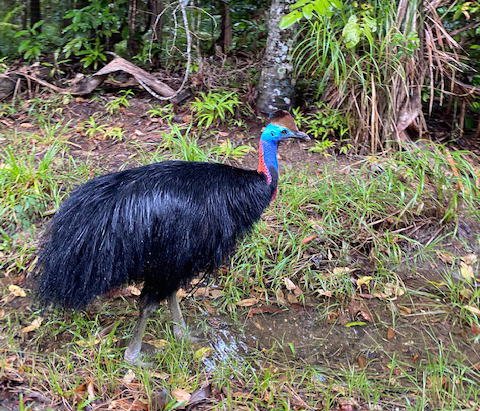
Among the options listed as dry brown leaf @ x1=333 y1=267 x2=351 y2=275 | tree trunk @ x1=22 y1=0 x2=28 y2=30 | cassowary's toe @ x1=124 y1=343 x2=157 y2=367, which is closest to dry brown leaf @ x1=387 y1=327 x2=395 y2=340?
dry brown leaf @ x1=333 y1=267 x2=351 y2=275

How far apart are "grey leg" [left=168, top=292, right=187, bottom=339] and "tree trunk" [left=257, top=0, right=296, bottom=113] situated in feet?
7.18

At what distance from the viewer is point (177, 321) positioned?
2838 millimetres

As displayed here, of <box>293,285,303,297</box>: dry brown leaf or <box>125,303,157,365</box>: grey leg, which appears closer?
<box>125,303,157,365</box>: grey leg

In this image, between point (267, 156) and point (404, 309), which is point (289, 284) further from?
point (267, 156)

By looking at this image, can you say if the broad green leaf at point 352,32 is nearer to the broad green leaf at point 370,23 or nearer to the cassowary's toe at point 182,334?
the broad green leaf at point 370,23

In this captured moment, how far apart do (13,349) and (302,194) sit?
6.72ft

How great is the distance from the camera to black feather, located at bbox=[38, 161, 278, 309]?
A: 232 centimetres

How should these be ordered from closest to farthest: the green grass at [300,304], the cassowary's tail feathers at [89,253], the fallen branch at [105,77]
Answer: the cassowary's tail feathers at [89,253], the green grass at [300,304], the fallen branch at [105,77]

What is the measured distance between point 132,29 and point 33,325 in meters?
3.12

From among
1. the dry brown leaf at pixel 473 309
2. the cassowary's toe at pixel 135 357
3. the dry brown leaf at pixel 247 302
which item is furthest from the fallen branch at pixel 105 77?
the dry brown leaf at pixel 473 309

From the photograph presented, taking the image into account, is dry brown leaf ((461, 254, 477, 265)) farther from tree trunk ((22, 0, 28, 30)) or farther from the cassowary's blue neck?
tree trunk ((22, 0, 28, 30))

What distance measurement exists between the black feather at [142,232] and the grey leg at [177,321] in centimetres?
29

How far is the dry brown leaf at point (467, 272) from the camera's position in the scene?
3.22 metres

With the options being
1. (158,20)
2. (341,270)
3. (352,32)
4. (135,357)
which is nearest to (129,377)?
(135,357)
